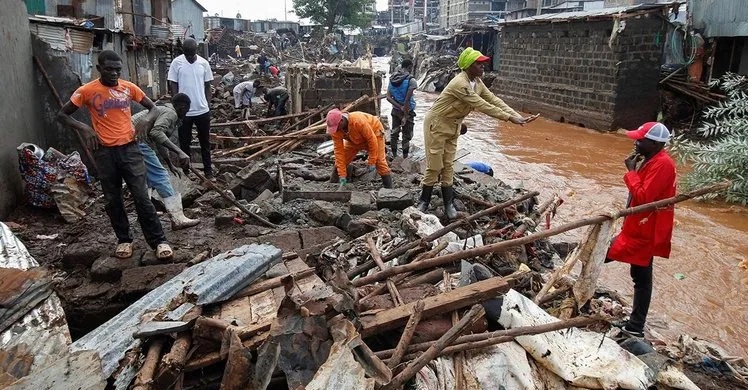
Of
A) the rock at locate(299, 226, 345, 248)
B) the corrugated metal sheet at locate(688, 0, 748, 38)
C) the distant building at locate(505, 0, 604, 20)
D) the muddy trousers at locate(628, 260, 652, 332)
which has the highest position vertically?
the distant building at locate(505, 0, 604, 20)

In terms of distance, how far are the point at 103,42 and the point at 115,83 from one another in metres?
8.81

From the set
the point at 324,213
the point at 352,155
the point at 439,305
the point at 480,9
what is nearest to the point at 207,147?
the point at 352,155

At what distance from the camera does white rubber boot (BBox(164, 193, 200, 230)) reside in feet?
16.5

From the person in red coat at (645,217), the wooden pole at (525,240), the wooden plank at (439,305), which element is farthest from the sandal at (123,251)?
the person in red coat at (645,217)

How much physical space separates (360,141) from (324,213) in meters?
1.19

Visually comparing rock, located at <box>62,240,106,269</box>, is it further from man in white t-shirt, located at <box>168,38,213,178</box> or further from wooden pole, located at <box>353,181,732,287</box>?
wooden pole, located at <box>353,181,732,287</box>

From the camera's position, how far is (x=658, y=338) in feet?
13.9

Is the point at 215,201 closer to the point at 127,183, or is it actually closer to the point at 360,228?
the point at 127,183

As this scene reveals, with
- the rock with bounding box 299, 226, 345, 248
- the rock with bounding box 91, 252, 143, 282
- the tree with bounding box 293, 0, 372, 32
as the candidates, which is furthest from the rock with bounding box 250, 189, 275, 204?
the tree with bounding box 293, 0, 372, 32

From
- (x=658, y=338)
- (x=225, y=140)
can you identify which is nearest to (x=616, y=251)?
(x=658, y=338)

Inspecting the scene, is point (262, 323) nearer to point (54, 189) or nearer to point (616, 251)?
point (616, 251)

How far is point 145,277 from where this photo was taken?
157 inches

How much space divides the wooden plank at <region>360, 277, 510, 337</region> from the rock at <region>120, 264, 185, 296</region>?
1.96 metres

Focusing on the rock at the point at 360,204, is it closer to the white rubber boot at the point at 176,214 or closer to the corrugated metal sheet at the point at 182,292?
the white rubber boot at the point at 176,214
